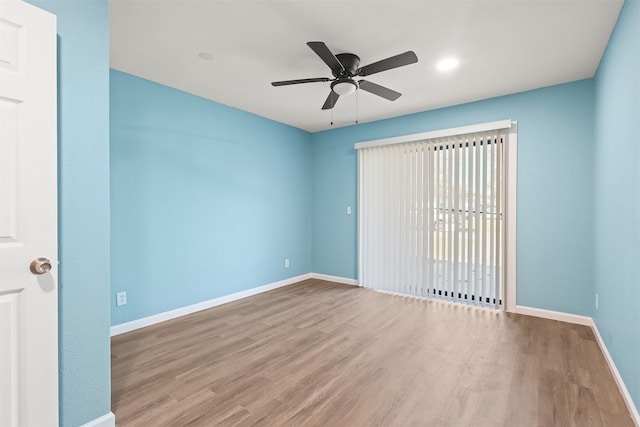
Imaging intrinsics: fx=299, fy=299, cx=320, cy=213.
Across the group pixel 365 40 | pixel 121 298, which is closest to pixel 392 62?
pixel 365 40

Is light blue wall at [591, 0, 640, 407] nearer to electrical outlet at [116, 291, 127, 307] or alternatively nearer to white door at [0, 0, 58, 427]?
white door at [0, 0, 58, 427]

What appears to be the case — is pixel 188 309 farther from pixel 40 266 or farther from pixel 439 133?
pixel 439 133

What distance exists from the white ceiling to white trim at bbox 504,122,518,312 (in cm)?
62

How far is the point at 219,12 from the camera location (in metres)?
2.09

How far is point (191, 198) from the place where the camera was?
3.58 m

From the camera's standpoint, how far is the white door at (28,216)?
1283mm

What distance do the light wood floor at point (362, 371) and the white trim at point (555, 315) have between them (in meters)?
0.13

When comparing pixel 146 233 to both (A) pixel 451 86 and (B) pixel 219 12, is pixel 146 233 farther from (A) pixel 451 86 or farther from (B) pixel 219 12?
(A) pixel 451 86

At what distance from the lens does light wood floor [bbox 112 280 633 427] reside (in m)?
1.79

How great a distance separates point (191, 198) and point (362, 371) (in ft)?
8.72

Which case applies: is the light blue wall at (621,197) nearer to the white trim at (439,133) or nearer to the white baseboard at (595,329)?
the white baseboard at (595,329)

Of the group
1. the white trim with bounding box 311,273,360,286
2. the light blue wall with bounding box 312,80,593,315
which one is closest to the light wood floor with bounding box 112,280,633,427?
the light blue wall with bounding box 312,80,593,315

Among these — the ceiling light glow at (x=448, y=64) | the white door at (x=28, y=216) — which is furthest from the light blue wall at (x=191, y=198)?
the ceiling light glow at (x=448, y=64)

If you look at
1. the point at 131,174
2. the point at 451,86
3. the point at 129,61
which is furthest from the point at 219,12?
the point at 451,86
